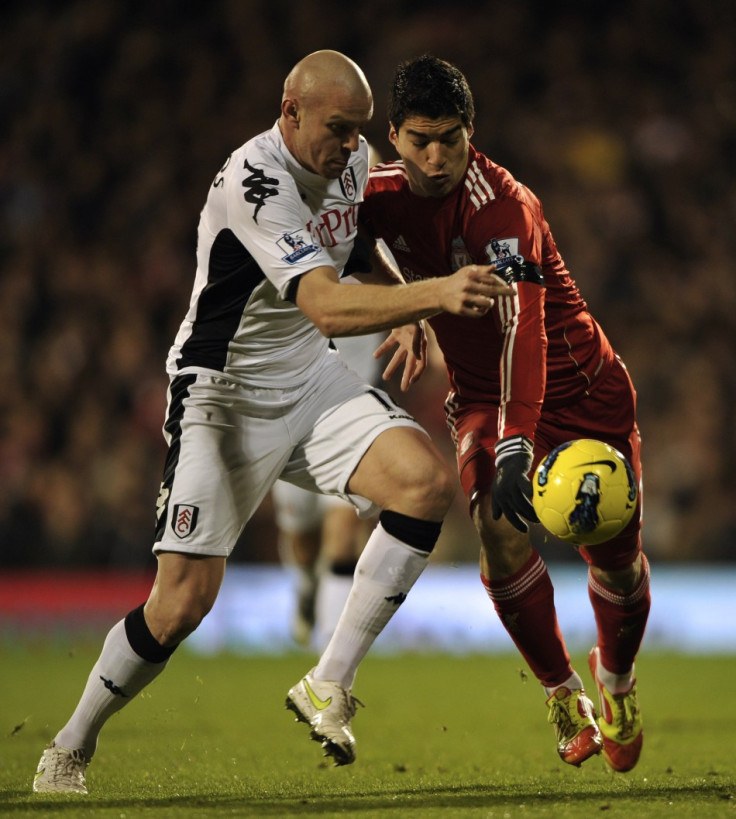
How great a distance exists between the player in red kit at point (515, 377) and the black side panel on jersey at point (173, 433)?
935 millimetres

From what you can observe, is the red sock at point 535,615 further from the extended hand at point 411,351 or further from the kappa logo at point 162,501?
the kappa logo at point 162,501

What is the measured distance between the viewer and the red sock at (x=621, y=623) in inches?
214

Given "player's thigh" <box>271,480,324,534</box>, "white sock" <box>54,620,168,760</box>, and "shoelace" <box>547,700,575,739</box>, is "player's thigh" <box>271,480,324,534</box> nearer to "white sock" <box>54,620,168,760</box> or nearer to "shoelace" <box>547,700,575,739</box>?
"shoelace" <box>547,700,575,739</box>

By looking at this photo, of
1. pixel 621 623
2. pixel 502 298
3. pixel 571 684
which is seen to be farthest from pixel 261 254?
pixel 621 623

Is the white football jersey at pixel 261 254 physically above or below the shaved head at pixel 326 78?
below

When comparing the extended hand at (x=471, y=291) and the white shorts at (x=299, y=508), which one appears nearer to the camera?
the extended hand at (x=471, y=291)

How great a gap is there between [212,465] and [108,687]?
834 millimetres

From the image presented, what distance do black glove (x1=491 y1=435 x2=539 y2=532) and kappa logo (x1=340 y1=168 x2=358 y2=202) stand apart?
1.04 metres

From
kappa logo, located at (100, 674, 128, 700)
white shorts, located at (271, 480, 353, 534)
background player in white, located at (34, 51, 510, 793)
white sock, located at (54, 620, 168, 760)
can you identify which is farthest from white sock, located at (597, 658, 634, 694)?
white shorts, located at (271, 480, 353, 534)

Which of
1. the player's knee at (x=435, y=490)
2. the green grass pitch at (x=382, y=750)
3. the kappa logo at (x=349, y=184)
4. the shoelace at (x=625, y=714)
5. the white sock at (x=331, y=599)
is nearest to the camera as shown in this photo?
the green grass pitch at (x=382, y=750)

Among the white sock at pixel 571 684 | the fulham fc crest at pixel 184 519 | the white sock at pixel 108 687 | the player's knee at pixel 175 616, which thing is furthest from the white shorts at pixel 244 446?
the white sock at pixel 571 684

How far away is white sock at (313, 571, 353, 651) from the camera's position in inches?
295

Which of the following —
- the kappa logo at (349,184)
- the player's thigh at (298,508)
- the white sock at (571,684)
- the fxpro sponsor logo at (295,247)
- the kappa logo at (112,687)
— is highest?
the kappa logo at (349,184)

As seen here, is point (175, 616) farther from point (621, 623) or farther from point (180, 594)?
point (621, 623)
